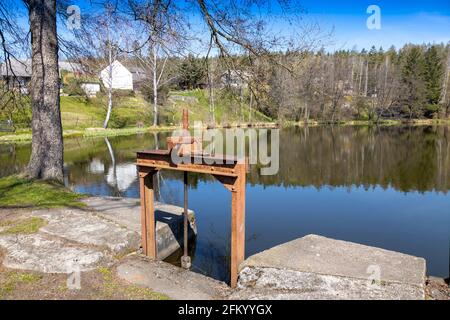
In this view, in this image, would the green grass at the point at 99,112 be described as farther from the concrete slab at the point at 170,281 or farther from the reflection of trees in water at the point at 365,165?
the concrete slab at the point at 170,281

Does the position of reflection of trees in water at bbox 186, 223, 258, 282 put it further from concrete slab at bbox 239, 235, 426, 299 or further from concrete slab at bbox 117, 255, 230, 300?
concrete slab at bbox 239, 235, 426, 299

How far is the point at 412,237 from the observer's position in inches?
360

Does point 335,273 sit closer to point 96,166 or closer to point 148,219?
point 148,219

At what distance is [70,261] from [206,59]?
18.3 ft

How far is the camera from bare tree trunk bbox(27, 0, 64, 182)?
1024 cm

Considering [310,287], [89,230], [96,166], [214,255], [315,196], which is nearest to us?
[310,287]

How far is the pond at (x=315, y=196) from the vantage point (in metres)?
8.82

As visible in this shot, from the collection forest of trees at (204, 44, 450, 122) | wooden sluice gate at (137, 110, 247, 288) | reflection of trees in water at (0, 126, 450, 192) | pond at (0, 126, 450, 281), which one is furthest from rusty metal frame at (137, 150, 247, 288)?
forest of trees at (204, 44, 450, 122)

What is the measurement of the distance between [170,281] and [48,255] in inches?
85.0

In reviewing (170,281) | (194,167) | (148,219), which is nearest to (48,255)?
(148,219)

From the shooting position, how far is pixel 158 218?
26.5 feet

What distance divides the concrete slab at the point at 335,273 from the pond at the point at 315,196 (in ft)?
5.44

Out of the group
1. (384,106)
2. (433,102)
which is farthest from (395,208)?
(433,102)

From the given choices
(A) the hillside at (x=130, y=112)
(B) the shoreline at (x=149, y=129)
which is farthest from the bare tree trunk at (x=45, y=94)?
(A) the hillside at (x=130, y=112)
